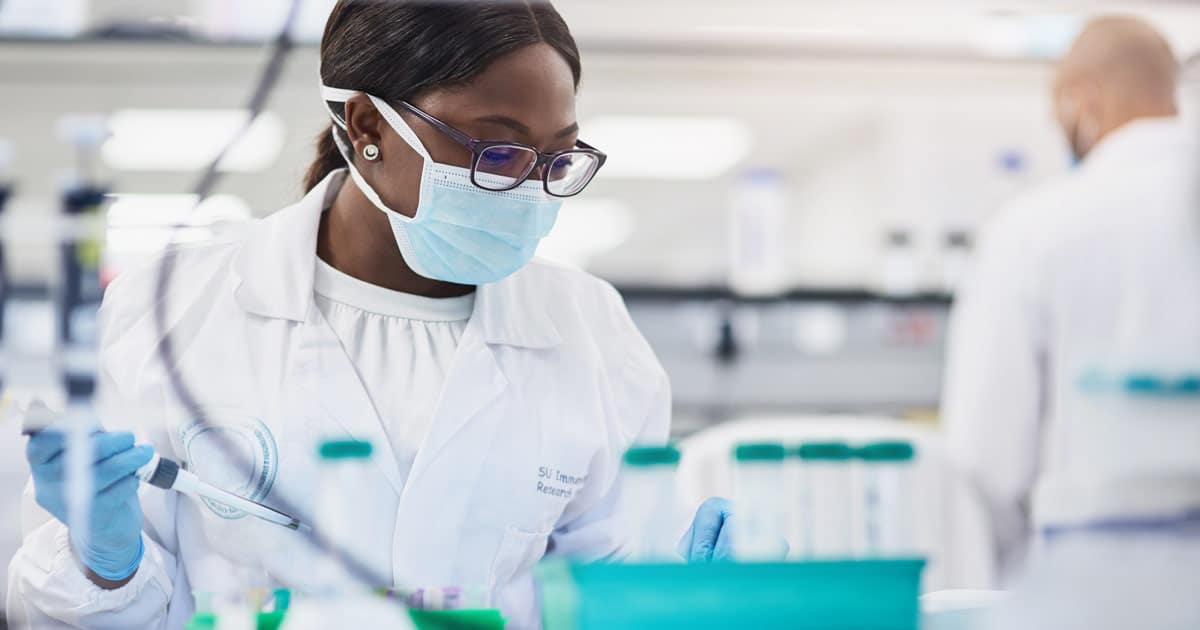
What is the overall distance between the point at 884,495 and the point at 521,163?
1.59 feet

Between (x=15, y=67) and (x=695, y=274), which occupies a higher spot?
(x=15, y=67)

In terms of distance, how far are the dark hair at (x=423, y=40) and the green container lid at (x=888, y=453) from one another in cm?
47

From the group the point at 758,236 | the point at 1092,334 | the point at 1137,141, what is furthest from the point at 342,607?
the point at 758,236

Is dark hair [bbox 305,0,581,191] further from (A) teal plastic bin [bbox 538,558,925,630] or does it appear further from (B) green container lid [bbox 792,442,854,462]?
(A) teal plastic bin [bbox 538,558,925,630]

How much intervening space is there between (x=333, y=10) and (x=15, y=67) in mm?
291

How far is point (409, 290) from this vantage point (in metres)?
1.20

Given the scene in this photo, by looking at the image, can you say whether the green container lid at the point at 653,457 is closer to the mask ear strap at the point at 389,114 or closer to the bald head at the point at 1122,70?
the mask ear strap at the point at 389,114

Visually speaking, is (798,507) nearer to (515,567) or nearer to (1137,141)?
(515,567)

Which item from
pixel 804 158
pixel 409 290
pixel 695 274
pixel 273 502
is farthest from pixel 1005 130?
pixel 804 158

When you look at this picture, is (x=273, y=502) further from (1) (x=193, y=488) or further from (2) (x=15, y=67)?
(2) (x=15, y=67)

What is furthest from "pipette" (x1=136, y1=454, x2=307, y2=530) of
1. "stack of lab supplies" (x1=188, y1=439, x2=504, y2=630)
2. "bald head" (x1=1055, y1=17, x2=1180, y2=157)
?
"bald head" (x1=1055, y1=17, x2=1180, y2=157)

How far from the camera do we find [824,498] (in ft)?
2.72

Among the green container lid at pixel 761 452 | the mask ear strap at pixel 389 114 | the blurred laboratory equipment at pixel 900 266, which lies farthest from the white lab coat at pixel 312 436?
the blurred laboratory equipment at pixel 900 266

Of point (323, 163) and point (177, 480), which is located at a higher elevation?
point (323, 163)
